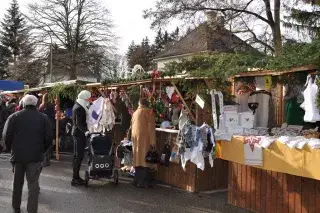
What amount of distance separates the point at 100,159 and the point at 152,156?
101 cm

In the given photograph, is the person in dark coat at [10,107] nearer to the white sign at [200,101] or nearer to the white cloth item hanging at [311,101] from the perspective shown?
the white sign at [200,101]

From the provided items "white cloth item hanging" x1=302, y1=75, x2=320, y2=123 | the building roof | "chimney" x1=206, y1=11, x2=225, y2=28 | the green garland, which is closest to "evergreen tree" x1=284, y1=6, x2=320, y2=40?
the building roof

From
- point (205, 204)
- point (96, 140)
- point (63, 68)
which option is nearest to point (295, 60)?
point (205, 204)

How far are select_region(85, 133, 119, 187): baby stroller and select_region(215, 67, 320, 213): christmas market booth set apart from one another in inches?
93.8

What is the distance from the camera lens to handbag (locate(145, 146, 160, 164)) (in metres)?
7.89

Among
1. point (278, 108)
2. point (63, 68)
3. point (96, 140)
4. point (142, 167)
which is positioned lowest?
point (142, 167)

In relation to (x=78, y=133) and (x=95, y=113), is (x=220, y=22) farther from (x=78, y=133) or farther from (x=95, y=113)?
(x=78, y=133)

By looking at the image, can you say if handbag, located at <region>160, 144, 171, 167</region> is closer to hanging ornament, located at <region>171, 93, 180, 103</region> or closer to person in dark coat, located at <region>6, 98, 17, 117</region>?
hanging ornament, located at <region>171, 93, 180, 103</region>

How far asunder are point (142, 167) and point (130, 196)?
2.74 feet

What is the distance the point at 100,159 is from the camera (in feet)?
26.1

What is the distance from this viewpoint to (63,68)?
36.2m

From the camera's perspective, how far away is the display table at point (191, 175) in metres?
7.75

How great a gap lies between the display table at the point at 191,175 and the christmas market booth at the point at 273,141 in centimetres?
92

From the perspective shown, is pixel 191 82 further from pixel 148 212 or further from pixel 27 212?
pixel 27 212
